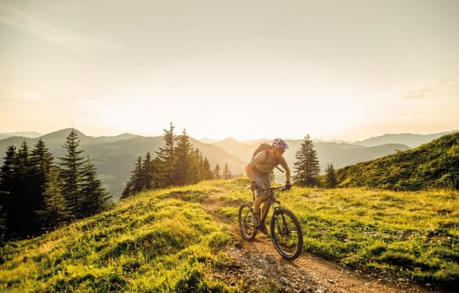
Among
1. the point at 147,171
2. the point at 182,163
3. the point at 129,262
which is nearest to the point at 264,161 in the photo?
the point at 129,262

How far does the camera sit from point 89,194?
30.8 meters

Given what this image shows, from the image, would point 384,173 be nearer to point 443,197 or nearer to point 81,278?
point 443,197

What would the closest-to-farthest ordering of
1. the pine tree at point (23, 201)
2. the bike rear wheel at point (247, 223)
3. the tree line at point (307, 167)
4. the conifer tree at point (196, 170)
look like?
the bike rear wheel at point (247, 223), the pine tree at point (23, 201), the conifer tree at point (196, 170), the tree line at point (307, 167)

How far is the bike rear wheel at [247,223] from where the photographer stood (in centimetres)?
769

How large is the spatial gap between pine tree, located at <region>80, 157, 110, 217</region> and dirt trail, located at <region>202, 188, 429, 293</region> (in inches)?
1228

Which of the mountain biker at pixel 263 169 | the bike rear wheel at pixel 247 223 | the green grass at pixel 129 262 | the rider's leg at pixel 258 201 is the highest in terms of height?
the mountain biker at pixel 263 169

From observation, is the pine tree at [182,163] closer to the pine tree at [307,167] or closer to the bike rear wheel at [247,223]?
the pine tree at [307,167]

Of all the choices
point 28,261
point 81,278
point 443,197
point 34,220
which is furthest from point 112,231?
point 34,220

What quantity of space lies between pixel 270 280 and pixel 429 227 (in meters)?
7.10

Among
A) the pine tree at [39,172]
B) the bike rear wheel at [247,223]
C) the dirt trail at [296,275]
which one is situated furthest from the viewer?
the pine tree at [39,172]

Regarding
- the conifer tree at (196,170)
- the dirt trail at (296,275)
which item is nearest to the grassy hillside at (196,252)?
the dirt trail at (296,275)

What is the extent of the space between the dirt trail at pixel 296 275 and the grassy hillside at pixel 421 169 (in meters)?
18.1

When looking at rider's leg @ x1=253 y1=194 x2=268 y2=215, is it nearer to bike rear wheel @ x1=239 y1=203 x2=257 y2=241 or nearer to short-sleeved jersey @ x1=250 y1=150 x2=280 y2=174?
bike rear wheel @ x1=239 y1=203 x2=257 y2=241

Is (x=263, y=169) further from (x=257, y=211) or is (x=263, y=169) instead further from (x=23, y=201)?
(x=23, y=201)
